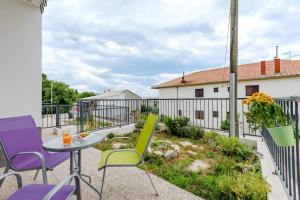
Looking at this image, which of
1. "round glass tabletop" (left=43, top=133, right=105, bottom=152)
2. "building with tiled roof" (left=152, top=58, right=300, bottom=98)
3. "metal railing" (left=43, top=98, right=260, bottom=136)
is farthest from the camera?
"building with tiled roof" (left=152, top=58, right=300, bottom=98)

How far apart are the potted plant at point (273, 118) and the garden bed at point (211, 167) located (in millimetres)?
636

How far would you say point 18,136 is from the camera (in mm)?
2359

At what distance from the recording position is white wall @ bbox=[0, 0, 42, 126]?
3.49 meters

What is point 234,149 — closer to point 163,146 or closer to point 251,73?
point 163,146

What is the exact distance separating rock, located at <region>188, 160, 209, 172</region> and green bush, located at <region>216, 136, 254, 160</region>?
2.18 feet

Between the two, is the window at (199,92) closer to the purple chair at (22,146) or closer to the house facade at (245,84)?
the house facade at (245,84)

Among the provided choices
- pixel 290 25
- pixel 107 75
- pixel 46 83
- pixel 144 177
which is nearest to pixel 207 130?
pixel 144 177

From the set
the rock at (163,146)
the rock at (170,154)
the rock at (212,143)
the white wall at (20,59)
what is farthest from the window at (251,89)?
the white wall at (20,59)

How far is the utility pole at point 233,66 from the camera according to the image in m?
4.31

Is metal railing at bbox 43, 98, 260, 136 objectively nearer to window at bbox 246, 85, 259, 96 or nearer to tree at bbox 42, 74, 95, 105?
window at bbox 246, 85, 259, 96

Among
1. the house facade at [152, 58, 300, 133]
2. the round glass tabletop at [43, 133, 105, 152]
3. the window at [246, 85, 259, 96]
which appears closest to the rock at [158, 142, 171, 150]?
the round glass tabletop at [43, 133, 105, 152]

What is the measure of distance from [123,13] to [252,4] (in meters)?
4.14

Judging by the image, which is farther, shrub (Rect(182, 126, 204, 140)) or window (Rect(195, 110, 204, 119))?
window (Rect(195, 110, 204, 119))

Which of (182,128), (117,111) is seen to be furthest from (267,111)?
(117,111)
